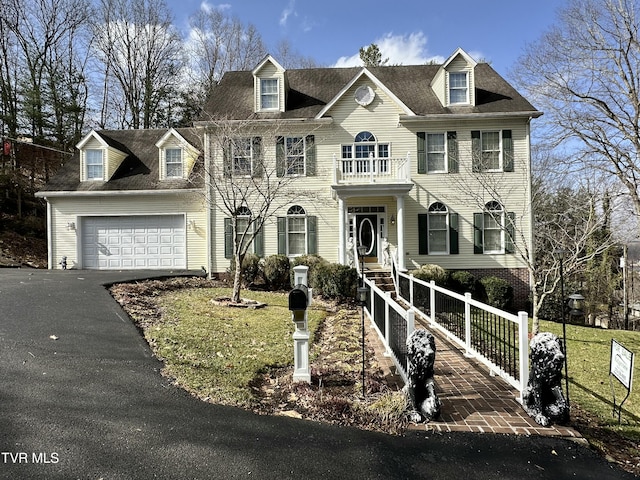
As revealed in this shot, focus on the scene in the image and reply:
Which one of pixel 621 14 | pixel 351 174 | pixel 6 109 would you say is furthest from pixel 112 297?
pixel 621 14

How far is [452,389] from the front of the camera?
14.7 feet

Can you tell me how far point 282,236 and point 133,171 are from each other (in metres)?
7.59

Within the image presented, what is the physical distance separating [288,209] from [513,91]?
11.0 m

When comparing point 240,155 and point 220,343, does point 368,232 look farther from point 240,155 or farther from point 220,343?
point 220,343

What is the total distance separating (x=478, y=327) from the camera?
743 cm

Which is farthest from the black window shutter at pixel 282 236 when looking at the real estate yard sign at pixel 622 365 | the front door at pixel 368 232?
the real estate yard sign at pixel 622 365

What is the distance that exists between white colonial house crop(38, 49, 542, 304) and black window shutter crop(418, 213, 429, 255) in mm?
41

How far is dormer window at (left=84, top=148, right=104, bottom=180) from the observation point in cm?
1534

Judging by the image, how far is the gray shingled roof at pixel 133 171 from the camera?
48.6 ft

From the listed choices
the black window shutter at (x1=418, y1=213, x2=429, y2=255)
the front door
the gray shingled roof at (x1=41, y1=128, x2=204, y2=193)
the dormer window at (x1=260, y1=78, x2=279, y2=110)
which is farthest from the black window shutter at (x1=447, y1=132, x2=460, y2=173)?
the gray shingled roof at (x1=41, y1=128, x2=204, y2=193)

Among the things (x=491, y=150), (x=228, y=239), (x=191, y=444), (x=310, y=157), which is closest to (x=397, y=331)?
(x=191, y=444)

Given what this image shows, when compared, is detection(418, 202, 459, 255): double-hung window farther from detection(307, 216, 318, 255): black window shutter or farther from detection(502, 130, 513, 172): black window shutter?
detection(307, 216, 318, 255): black window shutter

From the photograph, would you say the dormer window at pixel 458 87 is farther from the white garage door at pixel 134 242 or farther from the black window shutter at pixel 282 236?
the white garage door at pixel 134 242

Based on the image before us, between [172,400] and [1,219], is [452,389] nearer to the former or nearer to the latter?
[172,400]
